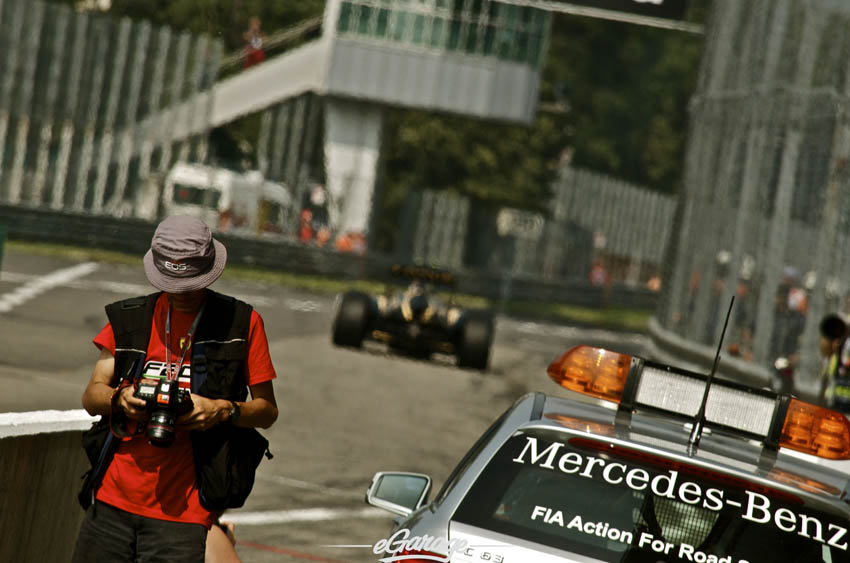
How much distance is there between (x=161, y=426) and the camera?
163 inches

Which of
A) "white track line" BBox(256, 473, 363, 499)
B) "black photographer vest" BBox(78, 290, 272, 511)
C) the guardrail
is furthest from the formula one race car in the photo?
"black photographer vest" BBox(78, 290, 272, 511)

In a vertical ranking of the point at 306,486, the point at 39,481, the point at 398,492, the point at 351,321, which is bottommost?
the point at 306,486

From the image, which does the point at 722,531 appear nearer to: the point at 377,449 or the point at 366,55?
the point at 377,449

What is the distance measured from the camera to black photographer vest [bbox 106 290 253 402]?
440 centimetres

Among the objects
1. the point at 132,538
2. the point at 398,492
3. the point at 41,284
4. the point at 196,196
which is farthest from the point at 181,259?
the point at 196,196

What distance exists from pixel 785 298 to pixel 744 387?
47.7 feet

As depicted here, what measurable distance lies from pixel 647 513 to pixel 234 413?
4.11 ft

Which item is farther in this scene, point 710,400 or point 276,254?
point 276,254

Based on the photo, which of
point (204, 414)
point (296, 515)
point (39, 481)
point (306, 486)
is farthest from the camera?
point (306, 486)

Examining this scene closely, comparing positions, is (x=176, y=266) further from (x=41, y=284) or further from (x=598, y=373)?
(x=41, y=284)

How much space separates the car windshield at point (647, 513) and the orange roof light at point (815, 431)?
33cm

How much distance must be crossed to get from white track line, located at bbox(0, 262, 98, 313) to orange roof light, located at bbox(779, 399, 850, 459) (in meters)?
17.3

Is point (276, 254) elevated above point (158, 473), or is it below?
below

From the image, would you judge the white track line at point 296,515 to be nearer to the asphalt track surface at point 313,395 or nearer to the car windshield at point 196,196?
the asphalt track surface at point 313,395
